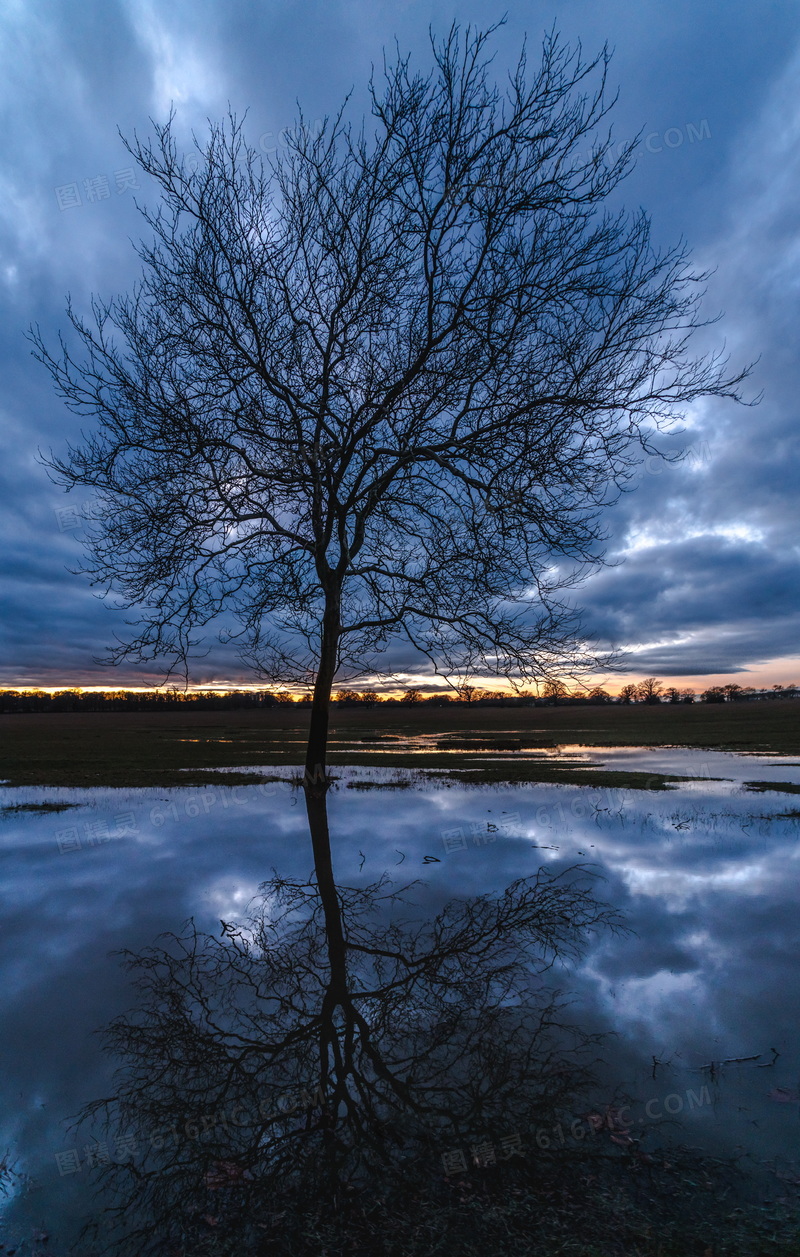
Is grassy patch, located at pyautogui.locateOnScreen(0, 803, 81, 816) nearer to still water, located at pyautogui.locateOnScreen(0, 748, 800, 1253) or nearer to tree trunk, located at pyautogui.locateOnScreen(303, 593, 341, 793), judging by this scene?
still water, located at pyautogui.locateOnScreen(0, 748, 800, 1253)

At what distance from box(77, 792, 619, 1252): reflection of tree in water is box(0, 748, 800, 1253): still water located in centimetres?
26

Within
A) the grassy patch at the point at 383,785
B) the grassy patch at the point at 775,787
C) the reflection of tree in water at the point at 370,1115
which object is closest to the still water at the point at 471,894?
the reflection of tree in water at the point at 370,1115

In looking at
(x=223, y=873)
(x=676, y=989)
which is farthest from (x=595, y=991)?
(x=223, y=873)

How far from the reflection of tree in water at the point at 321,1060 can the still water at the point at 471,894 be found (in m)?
0.26

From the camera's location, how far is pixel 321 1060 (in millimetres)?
3455

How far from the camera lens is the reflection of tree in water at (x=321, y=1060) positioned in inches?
103

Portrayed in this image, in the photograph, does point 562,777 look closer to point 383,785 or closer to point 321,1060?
point 383,785

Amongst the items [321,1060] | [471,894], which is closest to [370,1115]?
[321,1060]

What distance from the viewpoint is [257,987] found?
4395mm

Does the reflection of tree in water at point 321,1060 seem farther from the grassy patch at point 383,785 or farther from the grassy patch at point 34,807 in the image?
the grassy patch at point 383,785

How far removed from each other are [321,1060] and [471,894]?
3.22 metres

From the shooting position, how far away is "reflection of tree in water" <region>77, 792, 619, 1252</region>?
103 inches

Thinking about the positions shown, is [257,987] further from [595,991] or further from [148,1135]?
[595,991]

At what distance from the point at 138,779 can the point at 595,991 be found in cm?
1480
